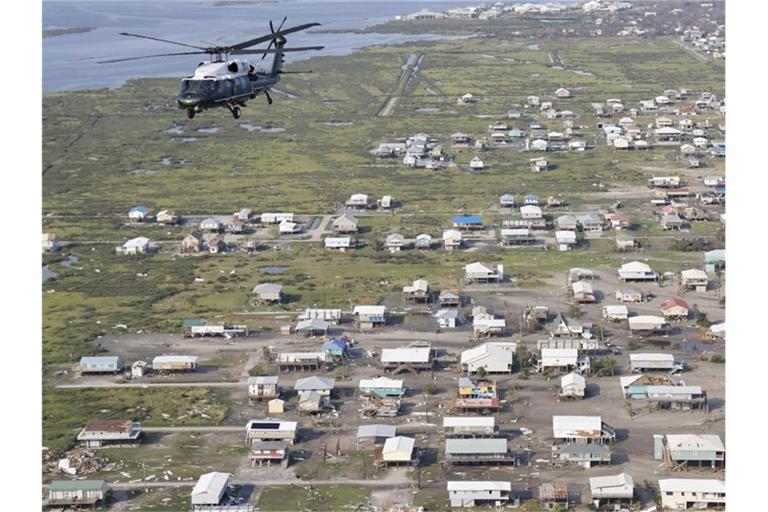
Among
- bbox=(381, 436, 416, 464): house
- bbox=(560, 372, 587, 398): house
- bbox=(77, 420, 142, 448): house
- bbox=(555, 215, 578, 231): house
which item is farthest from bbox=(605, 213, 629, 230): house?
bbox=(77, 420, 142, 448): house

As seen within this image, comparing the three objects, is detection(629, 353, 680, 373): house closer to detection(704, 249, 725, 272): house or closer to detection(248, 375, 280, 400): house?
detection(248, 375, 280, 400): house

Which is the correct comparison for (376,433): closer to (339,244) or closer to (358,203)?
(339,244)

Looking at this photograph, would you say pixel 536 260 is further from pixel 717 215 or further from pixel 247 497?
pixel 247 497

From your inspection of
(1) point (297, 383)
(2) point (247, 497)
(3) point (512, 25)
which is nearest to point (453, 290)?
(1) point (297, 383)

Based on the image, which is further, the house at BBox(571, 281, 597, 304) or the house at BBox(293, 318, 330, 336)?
the house at BBox(571, 281, 597, 304)

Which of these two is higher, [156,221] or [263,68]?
[263,68]

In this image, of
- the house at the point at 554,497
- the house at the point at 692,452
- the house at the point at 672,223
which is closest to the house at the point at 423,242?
the house at the point at 672,223

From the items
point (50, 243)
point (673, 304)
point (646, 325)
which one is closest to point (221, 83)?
point (646, 325)
